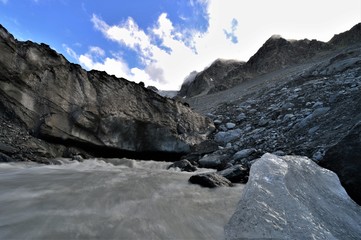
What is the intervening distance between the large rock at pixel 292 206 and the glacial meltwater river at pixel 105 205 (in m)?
0.41

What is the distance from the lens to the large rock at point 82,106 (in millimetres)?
7570

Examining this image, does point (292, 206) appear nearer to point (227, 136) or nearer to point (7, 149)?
point (7, 149)

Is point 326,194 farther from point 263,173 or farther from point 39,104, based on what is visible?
point 39,104

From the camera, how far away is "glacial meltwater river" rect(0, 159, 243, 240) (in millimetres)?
3205

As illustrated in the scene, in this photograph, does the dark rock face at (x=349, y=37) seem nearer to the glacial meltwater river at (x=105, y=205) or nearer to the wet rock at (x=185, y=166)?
the wet rock at (x=185, y=166)

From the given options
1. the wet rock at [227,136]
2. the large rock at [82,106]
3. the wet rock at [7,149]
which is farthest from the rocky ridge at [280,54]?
the wet rock at [7,149]

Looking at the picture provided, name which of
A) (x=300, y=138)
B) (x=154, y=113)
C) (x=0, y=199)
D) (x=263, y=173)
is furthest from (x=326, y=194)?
(x=154, y=113)

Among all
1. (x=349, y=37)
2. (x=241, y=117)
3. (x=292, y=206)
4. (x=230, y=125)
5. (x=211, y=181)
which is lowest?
(x=292, y=206)

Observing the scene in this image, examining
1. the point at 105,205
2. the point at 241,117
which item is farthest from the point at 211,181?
the point at 241,117

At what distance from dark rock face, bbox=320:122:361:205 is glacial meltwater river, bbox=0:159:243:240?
145 centimetres

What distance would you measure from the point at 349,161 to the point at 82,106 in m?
6.33

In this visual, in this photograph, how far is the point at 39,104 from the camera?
7.77 metres

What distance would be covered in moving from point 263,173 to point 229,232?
3.15 ft

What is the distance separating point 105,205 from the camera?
13.1ft
